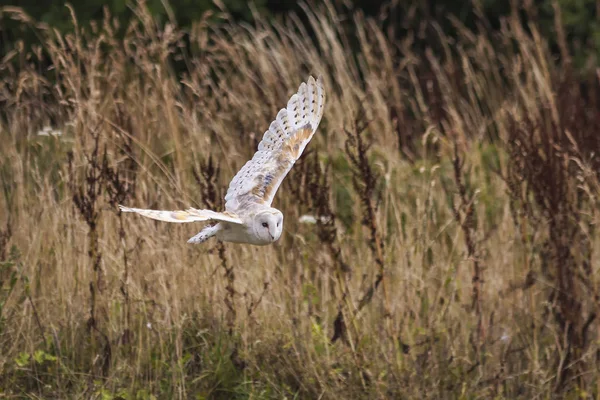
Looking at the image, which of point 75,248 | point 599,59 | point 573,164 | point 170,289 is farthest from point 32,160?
point 599,59

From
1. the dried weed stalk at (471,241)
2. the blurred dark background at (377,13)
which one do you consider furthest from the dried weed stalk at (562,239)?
the blurred dark background at (377,13)

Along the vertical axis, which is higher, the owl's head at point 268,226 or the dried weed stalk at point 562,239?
the owl's head at point 268,226

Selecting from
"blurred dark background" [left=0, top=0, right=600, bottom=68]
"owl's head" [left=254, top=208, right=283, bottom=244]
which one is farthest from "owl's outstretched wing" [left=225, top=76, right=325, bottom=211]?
"blurred dark background" [left=0, top=0, right=600, bottom=68]

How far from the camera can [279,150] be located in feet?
12.0

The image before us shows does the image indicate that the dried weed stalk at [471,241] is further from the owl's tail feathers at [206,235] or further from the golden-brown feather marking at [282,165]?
the owl's tail feathers at [206,235]

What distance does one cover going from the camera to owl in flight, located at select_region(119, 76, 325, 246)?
314cm

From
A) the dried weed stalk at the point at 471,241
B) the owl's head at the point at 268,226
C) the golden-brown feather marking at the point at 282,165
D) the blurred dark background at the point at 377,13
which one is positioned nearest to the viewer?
the owl's head at the point at 268,226

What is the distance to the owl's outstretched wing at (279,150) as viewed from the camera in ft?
11.5

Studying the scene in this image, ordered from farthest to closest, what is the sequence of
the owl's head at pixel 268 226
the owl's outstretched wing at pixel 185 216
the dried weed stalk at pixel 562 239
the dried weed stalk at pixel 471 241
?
the dried weed stalk at pixel 562 239
the dried weed stalk at pixel 471 241
the owl's head at pixel 268 226
the owl's outstretched wing at pixel 185 216

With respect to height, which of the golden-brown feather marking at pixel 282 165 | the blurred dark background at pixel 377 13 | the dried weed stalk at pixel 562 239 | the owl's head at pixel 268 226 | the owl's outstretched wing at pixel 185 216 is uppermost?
the blurred dark background at pixel 377 13

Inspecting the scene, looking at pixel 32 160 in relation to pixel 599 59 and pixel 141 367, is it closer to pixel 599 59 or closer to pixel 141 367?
pixel 141 367

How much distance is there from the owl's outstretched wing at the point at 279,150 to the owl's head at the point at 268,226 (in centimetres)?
23

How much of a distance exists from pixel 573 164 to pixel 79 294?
193 cm

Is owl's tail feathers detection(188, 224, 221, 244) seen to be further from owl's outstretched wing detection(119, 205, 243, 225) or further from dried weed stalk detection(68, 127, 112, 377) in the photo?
dried weed stalk detection(68, 127, 112, 377)
